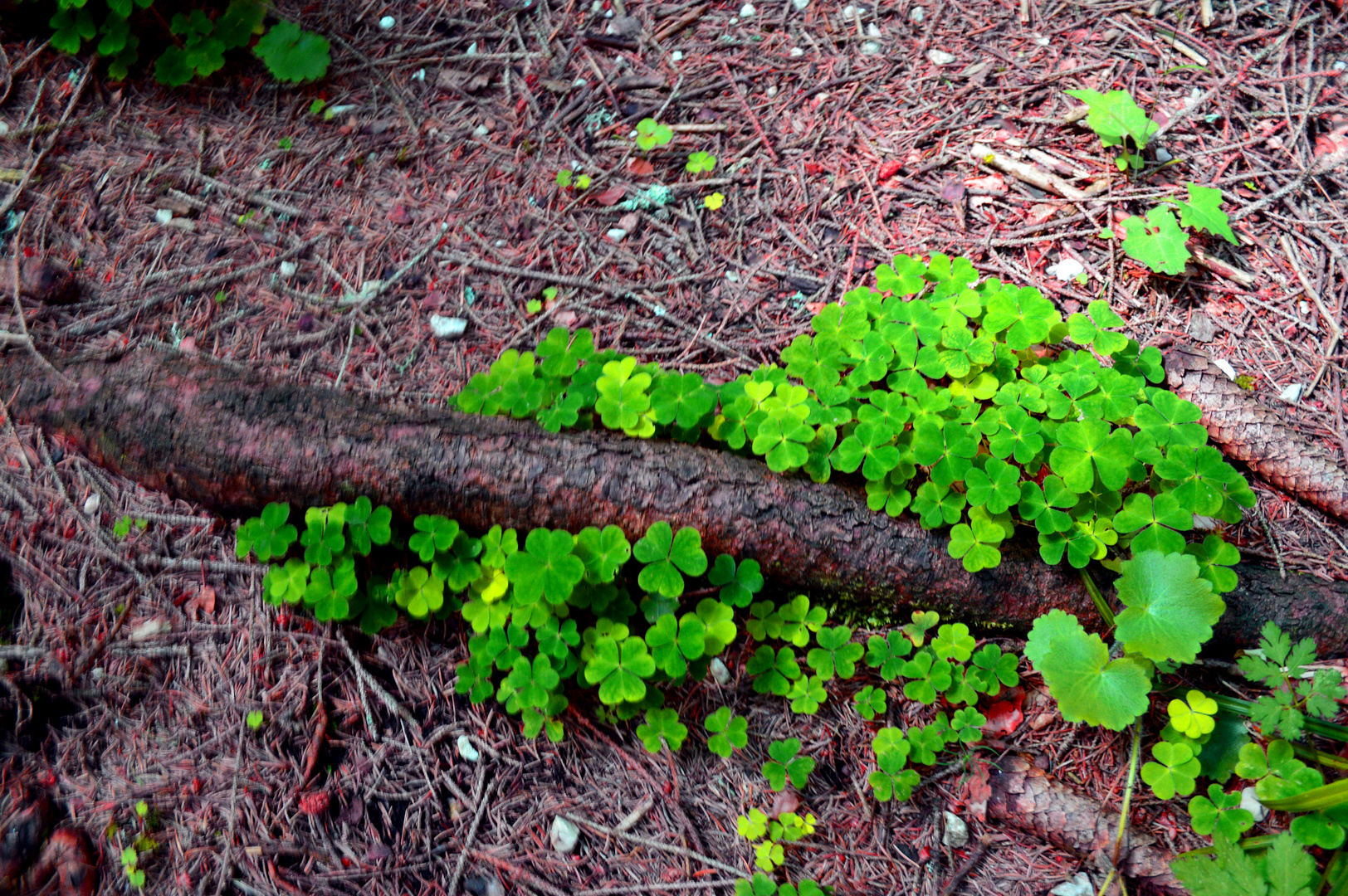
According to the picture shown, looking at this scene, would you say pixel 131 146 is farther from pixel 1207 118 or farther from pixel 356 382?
pixel 1207 118

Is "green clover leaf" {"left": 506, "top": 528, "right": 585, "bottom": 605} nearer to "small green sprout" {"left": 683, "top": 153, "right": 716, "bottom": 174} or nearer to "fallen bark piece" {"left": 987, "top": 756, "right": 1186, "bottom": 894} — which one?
"fallen bark piece" {"left": 987, "top": 756, "right": 1186, "bottom": 894}

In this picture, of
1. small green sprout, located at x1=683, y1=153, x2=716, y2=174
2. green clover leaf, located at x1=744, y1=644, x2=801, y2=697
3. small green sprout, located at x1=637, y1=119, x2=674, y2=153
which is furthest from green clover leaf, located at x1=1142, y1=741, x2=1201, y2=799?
small green sprout, located at x1=637, y1=119, x2=674, y2=153

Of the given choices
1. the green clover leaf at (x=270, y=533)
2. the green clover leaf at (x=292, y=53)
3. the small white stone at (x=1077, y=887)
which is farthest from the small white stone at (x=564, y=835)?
the green clover leaf at (x=292, y=53)

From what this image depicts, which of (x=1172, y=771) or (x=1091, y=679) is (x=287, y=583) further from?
(x=1172, y=771)

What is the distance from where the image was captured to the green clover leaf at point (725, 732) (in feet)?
6.41

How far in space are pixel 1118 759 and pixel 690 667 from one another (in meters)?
1.19

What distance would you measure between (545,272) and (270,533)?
131 cm

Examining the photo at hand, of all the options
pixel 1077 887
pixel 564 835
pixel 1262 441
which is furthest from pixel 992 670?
pixel 564 835

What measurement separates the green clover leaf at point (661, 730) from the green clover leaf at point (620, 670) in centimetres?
8

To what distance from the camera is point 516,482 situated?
1.96m

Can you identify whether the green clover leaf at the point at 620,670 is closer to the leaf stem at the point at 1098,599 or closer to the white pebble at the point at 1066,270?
the leaf stem at the point at 1098,599

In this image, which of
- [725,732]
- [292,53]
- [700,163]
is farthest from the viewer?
[292,53]

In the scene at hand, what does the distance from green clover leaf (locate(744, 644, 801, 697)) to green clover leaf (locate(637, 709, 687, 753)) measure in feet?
0.80

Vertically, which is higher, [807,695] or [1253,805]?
[807,695]
